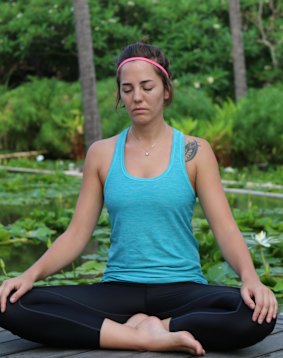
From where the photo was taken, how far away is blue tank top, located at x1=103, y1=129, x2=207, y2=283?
4.19m

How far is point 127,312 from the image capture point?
14.0 ft

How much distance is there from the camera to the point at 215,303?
162 inches

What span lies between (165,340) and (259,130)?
10127mm

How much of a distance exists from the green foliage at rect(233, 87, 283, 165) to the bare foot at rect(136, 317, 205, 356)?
32.5 feet

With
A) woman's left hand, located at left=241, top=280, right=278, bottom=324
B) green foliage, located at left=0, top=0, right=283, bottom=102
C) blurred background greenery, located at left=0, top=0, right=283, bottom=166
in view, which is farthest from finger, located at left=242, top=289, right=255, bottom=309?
green foliage, located at left=0, top=0, right=283, bottom=102

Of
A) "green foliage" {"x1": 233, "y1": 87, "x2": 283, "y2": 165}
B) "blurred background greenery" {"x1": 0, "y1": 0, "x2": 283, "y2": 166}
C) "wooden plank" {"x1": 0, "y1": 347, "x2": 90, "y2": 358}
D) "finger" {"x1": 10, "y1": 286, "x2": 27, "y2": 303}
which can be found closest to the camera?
"wooden plank" {"x1": 0, "y1": 347, "x2": 90, "y2": 358}

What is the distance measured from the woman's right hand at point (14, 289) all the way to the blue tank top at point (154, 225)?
35 cm

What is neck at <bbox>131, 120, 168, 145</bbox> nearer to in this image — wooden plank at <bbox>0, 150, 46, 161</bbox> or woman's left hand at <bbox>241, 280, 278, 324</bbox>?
woman's left hand at <bbox>241, 280, 278, 324</bbox>

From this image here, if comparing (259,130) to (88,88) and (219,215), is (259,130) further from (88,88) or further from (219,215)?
(219,215)

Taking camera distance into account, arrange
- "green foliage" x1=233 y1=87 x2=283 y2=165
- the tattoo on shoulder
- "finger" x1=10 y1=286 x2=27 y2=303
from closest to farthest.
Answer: "finger" x1=10 y1=286 x2=27 y2=303 → the tattoo on shoulder → "green foliage" x1=233 y1=87 x2=283 y2=165

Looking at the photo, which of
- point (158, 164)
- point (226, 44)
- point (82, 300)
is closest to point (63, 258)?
point (82, 300)

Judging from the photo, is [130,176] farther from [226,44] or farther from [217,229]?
[226,44]

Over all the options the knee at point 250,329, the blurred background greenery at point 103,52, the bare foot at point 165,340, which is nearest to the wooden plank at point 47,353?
the bare foot at point 165,340

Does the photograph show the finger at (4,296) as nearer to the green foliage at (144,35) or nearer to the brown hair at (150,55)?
the brown hair at (150,55)
